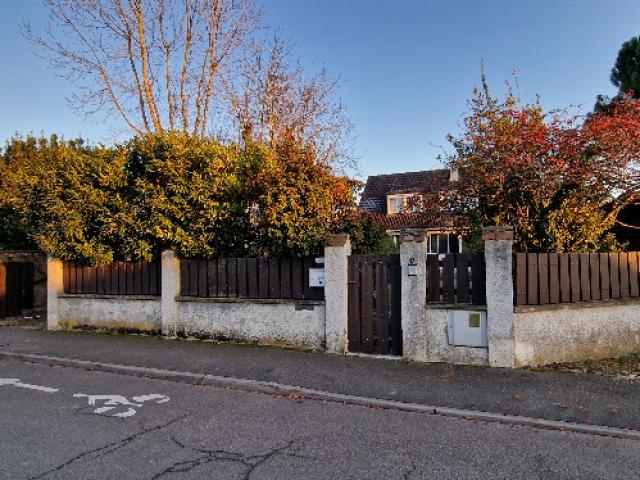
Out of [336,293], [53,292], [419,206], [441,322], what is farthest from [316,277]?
[53,292]

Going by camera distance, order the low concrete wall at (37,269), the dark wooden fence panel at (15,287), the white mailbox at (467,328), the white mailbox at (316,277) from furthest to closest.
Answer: the low concrete wall at (37,269)
the dark wooden fence panel at (15,287)
the white mailbox at (316,277)
the white mailbox at (467,328)

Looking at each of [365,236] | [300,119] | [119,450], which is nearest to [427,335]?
[365,236]

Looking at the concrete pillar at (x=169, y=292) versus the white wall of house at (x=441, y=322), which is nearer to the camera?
the white wall of house at (x=441, y=322)

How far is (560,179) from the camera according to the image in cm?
881

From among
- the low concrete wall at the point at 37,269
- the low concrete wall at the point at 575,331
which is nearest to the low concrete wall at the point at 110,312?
the low concrete wall at the point at 37,269

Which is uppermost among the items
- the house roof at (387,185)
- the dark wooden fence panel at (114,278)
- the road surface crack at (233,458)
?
the house roof at (387,185)

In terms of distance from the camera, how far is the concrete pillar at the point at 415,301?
300 inches

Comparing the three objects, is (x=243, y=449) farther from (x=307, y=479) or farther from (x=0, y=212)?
(x=0, y=212)

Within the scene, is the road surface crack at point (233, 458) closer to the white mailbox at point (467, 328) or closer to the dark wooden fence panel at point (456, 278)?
the white mailbox at point (467, 328)

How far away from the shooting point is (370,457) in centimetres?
414

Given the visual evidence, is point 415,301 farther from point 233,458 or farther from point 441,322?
point 233,458

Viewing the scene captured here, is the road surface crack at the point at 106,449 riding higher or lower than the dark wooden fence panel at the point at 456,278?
lower

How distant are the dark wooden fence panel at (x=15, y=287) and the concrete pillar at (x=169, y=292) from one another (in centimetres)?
704

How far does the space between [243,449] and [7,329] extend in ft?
34.0
